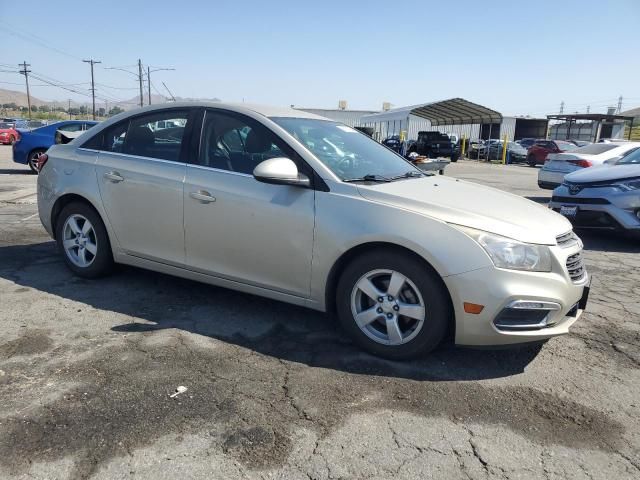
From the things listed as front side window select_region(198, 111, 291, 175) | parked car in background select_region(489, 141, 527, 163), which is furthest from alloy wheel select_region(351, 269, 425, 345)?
parked car in background select_region(489, 141, 527, 163)

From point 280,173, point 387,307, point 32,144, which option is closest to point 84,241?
point 280,173

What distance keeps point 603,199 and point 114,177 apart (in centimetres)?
598

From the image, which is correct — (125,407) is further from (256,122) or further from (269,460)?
(256,122)

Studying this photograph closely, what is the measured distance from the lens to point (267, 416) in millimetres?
2670

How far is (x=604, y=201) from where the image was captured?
22.2ft

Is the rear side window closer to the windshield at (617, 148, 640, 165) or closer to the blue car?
the windshield at (617, 148, 640, 165)

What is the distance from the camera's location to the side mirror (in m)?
3.37

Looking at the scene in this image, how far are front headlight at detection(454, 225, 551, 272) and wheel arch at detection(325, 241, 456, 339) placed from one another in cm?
31

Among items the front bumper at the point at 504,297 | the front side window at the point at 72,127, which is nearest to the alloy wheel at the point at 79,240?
the front bumper at the point at 504,297

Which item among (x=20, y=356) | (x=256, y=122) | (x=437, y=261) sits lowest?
(x=20, y=356)

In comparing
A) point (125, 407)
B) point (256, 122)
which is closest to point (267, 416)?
point (125, 407)

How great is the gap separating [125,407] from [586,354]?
299 centimetres

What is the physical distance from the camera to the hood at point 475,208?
3119mm

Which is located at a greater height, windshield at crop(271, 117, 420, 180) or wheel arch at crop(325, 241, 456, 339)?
windshield at crop(271, 117, 420, 180)
